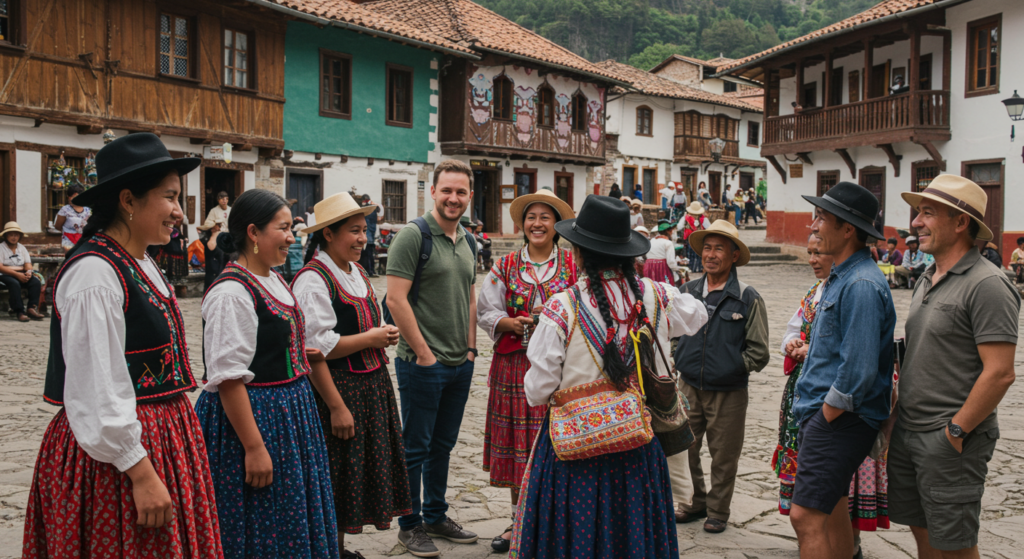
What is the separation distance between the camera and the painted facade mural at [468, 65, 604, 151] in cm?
2538

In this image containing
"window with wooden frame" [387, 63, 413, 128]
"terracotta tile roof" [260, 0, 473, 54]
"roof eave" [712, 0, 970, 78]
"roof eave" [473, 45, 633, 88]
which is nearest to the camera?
"roof eave" [712, 0, 970, 78]

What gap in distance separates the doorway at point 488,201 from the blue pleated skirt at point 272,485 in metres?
24.3

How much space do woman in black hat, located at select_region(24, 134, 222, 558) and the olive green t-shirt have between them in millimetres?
1524

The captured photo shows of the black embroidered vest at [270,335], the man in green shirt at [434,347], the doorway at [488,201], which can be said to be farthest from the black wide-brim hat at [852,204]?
the doorway at [488,201]

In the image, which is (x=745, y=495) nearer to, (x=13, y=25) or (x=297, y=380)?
(x=297, y=380)

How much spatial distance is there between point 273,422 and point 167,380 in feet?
1.85

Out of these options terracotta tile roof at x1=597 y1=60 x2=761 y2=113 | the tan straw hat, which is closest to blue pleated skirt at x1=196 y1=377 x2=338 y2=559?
the tan straw hat

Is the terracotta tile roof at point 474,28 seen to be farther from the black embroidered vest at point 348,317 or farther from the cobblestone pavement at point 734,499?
the black embroidered vest at point 348,317

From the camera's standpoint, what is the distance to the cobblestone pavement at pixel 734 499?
13.8ft

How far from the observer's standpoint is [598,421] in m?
2.95

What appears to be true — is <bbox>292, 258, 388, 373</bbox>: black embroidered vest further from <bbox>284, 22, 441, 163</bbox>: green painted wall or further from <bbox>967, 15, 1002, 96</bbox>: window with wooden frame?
<bbox>967, 15, 1002, 96</bbox>: window with wooden frame

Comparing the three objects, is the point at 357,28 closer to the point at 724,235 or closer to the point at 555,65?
the point at 555,65

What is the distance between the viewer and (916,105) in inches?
802

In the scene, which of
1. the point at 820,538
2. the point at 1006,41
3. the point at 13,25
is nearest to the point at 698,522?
the point at 820,538
